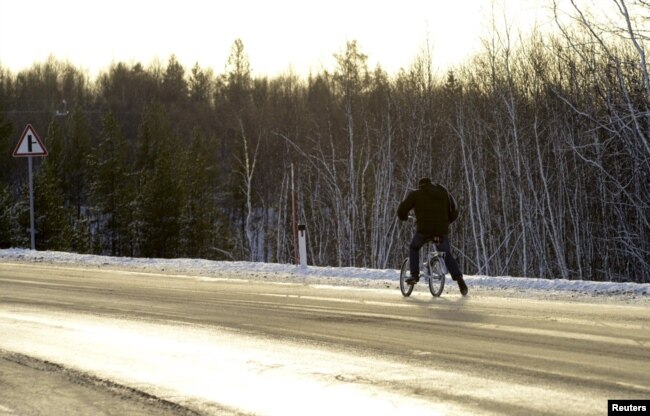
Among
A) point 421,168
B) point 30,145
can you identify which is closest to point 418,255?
point 30,145

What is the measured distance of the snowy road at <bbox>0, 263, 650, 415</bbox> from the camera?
22.9 ft

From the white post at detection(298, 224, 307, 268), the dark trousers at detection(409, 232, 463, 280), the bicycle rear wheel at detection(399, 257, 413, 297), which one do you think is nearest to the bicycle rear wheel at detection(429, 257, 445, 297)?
the dark trousers at detection(409, 232, 463, 280)

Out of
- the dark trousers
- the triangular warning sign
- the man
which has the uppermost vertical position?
the triangular warning sign

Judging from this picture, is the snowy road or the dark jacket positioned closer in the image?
the snowy road

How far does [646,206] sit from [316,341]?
60.8ft

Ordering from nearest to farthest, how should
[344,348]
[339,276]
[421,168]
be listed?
[344,348], [339,276], [421,168]

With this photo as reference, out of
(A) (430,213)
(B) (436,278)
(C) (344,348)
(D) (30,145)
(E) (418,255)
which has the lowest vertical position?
(C) (344,348)

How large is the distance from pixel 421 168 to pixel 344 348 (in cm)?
3537

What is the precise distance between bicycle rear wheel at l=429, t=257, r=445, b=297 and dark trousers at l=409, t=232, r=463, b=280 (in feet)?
0.64

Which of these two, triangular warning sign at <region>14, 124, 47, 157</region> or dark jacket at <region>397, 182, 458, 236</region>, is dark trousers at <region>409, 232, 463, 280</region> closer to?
dark jacket at <region>397, 182, 458, 236</region>

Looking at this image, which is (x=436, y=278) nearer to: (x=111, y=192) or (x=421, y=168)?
(x=421, y=168)

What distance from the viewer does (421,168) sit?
146 ft

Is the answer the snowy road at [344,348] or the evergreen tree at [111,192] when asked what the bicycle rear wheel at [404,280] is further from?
the evergreen tree at [111,192]

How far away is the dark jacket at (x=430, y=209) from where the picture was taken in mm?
15477
